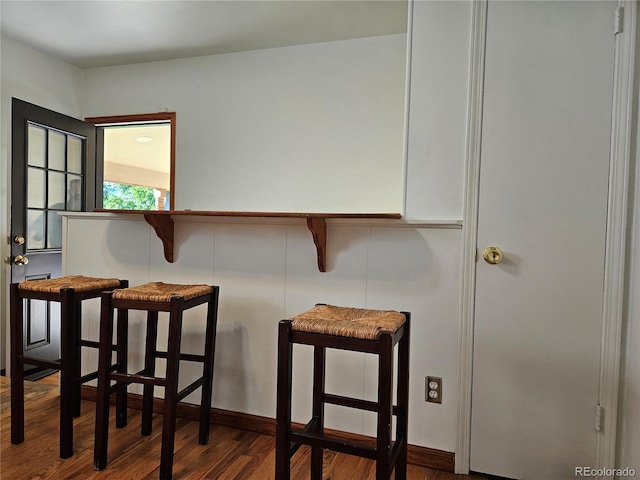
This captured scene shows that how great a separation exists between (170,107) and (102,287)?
1943mm

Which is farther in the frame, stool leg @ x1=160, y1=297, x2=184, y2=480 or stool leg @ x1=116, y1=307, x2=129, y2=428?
stool leg @ x1=116, y1=307, x2=129, y2=428

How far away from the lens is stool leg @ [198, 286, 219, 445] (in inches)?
77.3

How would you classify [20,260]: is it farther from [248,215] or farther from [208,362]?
[248,215]

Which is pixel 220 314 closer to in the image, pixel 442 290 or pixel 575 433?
pixel 442 290

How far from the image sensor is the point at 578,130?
1.67 metres

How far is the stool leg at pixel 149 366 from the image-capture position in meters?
2.03

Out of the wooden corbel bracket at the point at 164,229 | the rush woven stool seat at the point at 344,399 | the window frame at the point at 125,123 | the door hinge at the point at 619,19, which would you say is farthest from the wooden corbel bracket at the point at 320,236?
the window frame at the point at 125,123

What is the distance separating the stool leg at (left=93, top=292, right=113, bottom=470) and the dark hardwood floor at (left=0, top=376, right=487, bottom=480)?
0.22 ft

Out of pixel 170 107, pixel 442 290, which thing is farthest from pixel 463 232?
pixel 170 107

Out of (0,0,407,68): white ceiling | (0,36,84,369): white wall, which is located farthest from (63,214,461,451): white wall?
(0,0,407,68): white ceiling

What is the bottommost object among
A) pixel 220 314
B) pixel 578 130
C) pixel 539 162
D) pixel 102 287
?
pixel 220 314

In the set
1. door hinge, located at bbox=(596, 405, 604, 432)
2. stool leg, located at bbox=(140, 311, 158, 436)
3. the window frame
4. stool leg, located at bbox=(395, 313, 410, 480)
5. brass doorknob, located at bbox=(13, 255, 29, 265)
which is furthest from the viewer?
the window frame

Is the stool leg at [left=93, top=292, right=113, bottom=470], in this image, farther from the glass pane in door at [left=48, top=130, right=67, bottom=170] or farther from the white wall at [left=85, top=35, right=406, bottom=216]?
the glass pane in door at [left=48, top=130, right=67, bottom=170]

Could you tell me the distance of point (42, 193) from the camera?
3168 mm
